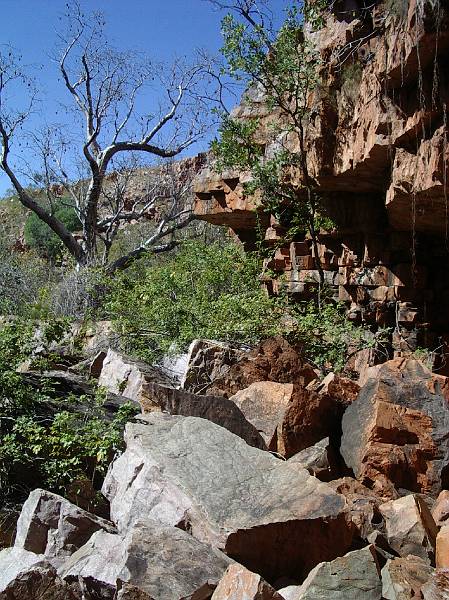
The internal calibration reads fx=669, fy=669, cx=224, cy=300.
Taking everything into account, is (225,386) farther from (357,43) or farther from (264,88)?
(264,88)

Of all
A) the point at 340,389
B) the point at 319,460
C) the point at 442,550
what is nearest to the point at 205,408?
the point at 319,460

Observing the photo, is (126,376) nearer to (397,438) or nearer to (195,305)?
(397,438)

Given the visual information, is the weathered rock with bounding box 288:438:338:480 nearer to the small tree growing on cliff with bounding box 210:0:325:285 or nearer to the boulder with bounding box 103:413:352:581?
the boulder with bounding box 103:413:352:581

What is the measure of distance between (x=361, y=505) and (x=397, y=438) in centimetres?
85

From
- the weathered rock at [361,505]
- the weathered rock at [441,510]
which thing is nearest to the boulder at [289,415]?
the weathered rock at [361,505]

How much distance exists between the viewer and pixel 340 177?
9070 millimetres

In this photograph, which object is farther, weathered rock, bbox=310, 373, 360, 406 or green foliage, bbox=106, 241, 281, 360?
green foliage, bbox=106, 241, 281, 360

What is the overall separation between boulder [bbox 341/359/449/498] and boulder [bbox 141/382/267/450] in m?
0.62

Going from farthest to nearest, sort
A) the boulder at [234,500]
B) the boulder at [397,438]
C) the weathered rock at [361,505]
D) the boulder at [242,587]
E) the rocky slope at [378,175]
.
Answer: the rocky slope at [378,175] → the boulder at [397,438] → the weathered rock at [361,505] → the boulder at [234,500] → the boulder at [242,587]

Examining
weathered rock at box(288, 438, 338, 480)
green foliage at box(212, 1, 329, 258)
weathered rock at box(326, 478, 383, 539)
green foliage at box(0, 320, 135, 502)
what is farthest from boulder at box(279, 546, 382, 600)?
green foliage at box(212, 1, 329, 258)

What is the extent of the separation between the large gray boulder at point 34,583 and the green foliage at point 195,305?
17.5ft

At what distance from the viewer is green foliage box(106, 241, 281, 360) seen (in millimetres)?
8250

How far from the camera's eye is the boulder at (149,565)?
2488 mm

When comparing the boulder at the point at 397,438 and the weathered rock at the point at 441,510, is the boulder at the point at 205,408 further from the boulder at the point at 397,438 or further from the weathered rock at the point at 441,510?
the weathered rock at the point at 441,510
